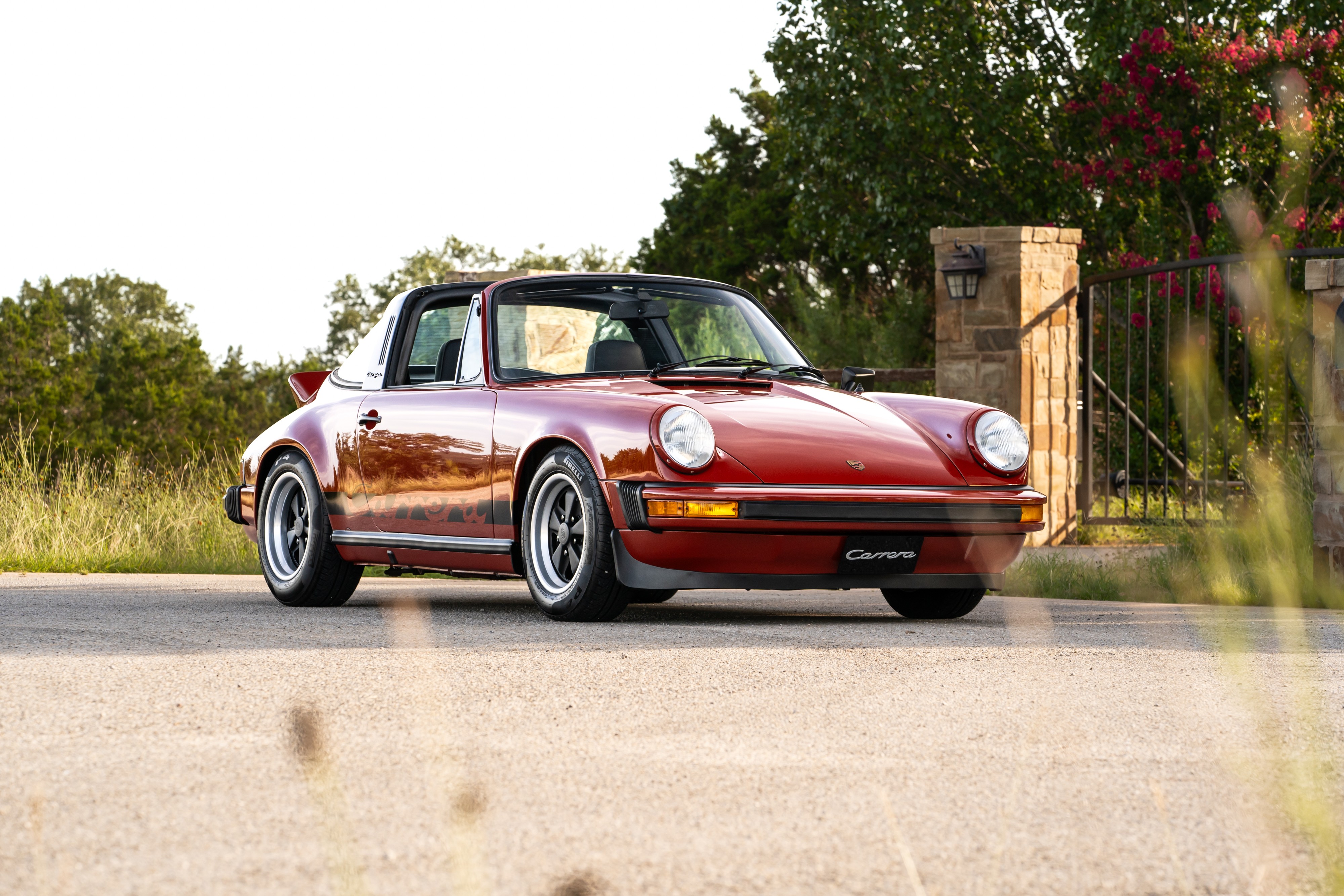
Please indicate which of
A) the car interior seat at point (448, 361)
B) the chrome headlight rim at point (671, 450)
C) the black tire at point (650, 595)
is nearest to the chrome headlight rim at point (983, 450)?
the chrome headlight rim at point (671, 450)

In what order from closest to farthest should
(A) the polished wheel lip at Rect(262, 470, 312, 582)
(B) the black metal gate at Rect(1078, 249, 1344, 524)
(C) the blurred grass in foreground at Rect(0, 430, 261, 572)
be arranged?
(A) the polished wheel lip at Rect(262, 470, 312, 582) < (B) the black metal gate at Rect(1078, 249, 1344, 524) < (C) the blurred grass in foreground at Rect(0, 430, 261, 572)

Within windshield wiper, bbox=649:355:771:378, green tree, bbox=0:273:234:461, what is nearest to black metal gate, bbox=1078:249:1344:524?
windshield wiper, bbox=649:355:771:378

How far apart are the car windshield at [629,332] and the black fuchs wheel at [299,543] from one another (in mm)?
1361

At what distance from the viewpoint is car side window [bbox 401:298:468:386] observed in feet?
27.4

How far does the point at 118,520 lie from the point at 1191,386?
8930 mm

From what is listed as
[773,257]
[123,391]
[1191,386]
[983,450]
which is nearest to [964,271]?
[1191,386]

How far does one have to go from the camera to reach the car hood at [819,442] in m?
6.94

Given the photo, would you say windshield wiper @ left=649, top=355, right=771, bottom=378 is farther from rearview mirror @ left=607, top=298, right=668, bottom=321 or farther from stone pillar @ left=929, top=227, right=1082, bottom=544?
stone pillar @ left=929, top=227, right=1082, bottom=544

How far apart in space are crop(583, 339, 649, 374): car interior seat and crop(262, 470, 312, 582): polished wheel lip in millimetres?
1785

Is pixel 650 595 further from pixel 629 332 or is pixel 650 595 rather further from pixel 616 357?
pixel 629 332

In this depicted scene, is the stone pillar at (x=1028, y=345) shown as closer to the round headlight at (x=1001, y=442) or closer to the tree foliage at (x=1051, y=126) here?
the round headlight at (x=1001, y=442)

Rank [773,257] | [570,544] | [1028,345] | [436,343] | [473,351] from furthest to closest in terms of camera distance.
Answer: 1. [773,257]
2. [1028,345]
3. [436,343]
4. [473,351]
5. [570,544]

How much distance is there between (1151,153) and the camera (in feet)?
73.3

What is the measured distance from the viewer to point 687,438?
22.4ft
